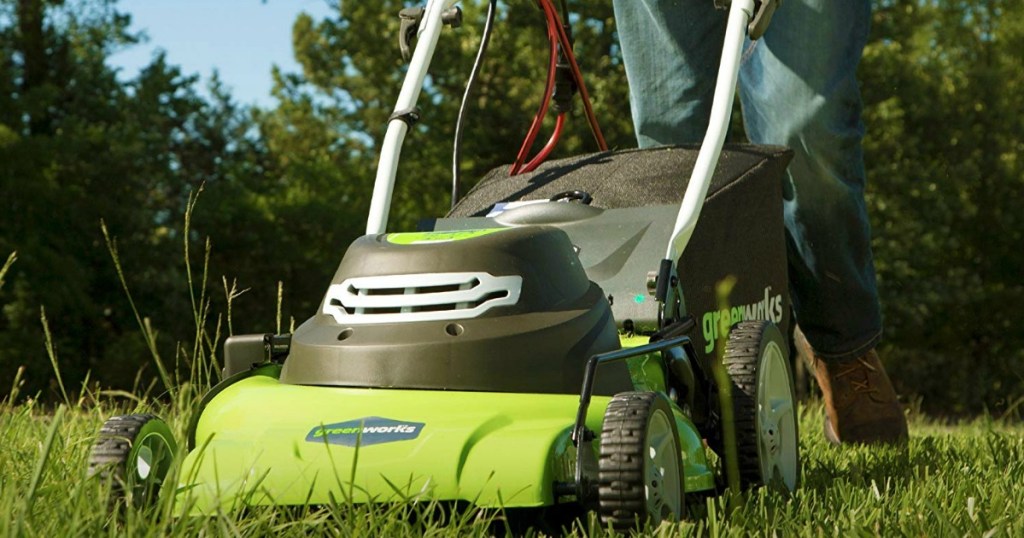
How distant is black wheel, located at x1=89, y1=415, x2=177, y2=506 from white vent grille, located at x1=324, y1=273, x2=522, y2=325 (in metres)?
0.34

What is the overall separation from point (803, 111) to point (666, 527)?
61.6 inches

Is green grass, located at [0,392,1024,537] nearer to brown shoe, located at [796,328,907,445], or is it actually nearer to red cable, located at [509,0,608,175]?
brown shoe, located at [796,328,907,445]

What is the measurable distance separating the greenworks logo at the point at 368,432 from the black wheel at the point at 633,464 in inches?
10.6

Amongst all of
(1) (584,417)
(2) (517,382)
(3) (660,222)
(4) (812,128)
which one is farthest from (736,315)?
(1) (584,417)

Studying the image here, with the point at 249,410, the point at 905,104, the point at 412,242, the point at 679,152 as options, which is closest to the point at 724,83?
the point at 679,152

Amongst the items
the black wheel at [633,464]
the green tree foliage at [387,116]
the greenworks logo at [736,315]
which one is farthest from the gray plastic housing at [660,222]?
the green tree foliage at [387,116]

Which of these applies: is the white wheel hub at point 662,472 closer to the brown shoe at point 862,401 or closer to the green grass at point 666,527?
the green grass at point 666,527

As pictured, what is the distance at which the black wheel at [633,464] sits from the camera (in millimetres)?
1673

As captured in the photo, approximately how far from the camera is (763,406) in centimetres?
227

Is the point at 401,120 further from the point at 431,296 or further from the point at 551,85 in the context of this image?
the point at 431,296

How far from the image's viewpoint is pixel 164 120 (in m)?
22.0

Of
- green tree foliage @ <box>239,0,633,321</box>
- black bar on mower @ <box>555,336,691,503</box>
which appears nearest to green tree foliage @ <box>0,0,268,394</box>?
green tree foliage @ <box>239,0,633,321</box>

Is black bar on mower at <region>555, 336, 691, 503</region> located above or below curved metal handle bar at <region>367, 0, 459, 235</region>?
below

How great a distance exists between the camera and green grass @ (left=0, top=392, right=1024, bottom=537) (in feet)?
4.98
